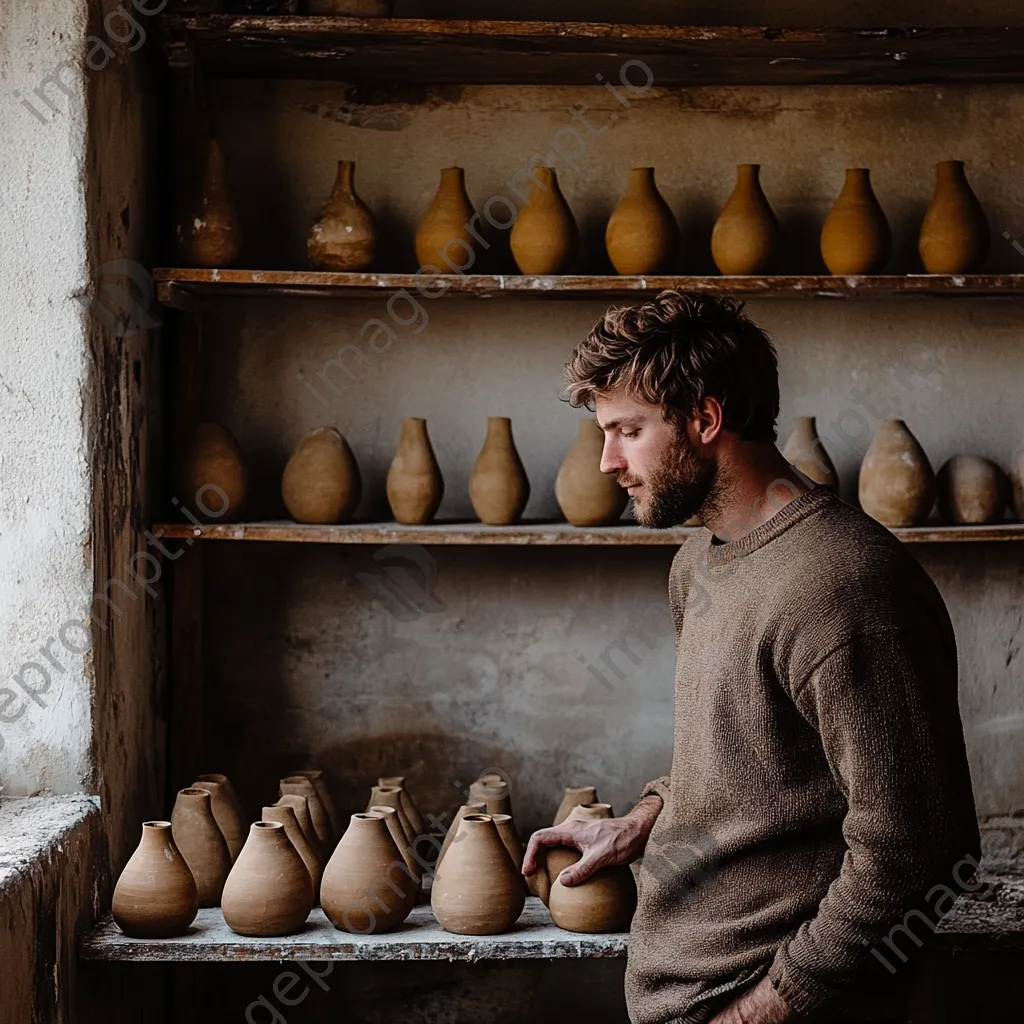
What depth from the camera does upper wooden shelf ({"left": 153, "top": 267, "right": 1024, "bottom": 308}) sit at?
265 centimetres

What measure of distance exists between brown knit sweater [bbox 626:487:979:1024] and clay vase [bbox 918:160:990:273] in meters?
1.36

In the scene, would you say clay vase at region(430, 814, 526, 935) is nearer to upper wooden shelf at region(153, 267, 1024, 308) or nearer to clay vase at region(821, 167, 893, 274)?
upper wooden shelf at region(153, 267, 1024, 308)

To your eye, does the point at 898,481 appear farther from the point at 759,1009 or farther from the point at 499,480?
the point at 759,1009

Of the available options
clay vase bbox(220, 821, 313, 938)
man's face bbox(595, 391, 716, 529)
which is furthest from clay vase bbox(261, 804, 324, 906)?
man's face bbox(595, 391, 716, 529)

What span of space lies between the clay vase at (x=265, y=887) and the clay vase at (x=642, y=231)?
147 centimetres

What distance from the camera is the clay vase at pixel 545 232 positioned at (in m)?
2.78

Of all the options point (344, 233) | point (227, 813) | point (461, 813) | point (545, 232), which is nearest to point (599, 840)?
point (461, 813)

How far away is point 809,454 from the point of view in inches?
111

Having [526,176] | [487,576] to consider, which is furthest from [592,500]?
[526,176]

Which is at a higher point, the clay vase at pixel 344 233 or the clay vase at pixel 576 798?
the clay vase at pixel 344 233

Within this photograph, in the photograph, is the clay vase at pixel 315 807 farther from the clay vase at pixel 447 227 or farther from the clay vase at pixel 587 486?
the clay vase at pixel 447 227

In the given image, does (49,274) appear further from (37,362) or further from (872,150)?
(872,150)

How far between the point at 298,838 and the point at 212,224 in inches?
53.3

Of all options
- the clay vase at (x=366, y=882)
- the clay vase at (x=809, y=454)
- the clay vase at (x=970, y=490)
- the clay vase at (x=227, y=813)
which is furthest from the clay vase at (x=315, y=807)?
the clay vase at (x=970, y=490)
